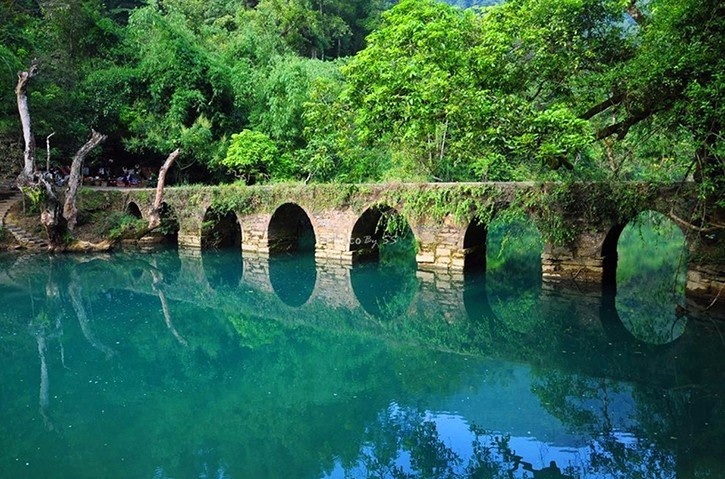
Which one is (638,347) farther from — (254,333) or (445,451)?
(254,333)

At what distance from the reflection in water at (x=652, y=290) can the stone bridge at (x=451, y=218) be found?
24.6 inches

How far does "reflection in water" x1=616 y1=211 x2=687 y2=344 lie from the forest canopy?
2.58 meters

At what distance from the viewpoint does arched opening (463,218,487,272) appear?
14.5 meters

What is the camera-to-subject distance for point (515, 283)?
1414cm

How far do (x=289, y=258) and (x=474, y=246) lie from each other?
6.38 meters

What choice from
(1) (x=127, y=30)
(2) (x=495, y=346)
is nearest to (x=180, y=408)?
(2) (x=495, y=346)

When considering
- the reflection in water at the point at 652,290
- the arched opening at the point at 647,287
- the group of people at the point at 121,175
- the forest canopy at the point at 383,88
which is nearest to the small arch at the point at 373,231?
the forest canopy at the point at 383,88

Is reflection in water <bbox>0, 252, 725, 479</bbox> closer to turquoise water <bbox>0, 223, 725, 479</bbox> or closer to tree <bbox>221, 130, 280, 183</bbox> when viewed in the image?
turquoise water <bbox>0, 223, 725, 479</bbox>

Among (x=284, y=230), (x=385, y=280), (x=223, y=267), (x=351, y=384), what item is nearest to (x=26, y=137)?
(x=223, y=267)

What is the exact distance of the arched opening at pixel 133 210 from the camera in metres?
22.0

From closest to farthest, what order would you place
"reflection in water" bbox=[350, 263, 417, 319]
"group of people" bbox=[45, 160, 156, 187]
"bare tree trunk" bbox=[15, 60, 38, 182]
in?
"reflection in water" bbox=[350, 263, 417, 319], "bare tree trunk" bbox=[15, 60, 38, 182], "group of people" bbox=[45, 160, 156, 187]

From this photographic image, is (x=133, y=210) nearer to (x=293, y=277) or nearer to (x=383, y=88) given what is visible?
(x=293, y=277)

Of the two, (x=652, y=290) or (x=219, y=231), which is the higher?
(x=219, y=231)

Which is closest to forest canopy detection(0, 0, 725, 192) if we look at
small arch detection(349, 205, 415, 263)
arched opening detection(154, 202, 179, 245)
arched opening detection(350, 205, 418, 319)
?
small arch detection(349, 205, 415, 263)
